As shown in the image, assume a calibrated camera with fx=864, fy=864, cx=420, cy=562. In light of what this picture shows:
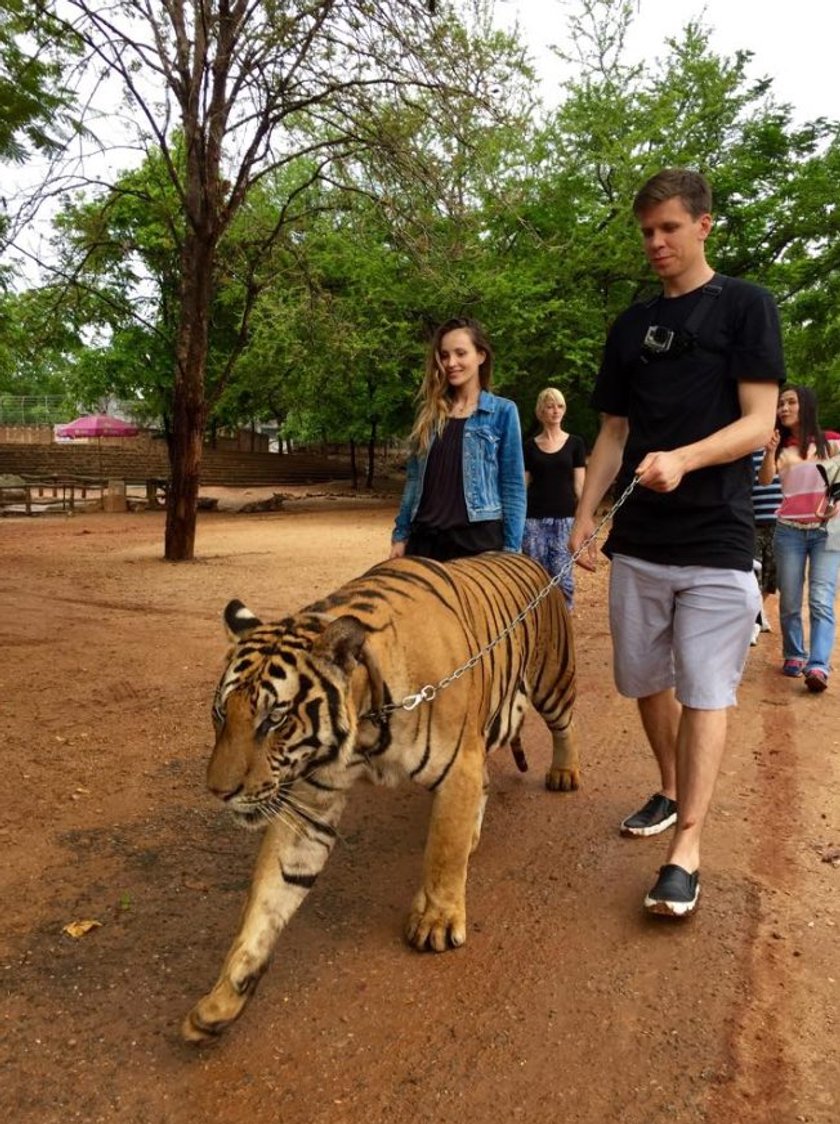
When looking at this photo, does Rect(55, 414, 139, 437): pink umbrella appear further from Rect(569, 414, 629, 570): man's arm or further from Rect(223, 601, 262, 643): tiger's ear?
Rect(223, 601, 262, 643): tiger's ear

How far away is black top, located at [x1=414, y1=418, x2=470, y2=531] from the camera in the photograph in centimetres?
429

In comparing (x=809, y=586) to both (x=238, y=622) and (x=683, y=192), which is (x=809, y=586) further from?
(x=238, y=622)

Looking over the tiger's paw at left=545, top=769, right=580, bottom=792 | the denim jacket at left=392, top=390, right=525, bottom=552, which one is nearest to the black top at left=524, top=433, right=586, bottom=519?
the denim jacket at left=392, top=390, right=525, bottom=552

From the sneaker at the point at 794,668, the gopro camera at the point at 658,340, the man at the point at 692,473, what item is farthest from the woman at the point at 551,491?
the gopro camera at the point at 658,340

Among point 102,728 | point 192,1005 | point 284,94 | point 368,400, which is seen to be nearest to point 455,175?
point 284,94

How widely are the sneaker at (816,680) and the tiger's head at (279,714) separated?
481cm

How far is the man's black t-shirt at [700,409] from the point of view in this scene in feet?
10.4

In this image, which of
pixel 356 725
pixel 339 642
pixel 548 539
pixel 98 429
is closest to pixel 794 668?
pixel 548 539

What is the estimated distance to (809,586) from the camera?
6.70 metres

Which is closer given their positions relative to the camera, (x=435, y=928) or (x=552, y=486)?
(x=435, y=928)

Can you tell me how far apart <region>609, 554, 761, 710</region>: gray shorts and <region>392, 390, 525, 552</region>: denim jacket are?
957mm

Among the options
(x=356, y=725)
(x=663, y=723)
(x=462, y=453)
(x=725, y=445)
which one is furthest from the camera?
(x=462, y=453)

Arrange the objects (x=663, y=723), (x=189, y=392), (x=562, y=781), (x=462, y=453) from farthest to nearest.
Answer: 1. (x=189, y=392)
2. (x=562, y=781)
3. (x=462, y=453)
4. (x=663, y=723)

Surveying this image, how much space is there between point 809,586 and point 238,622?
530 cm
